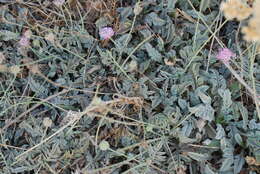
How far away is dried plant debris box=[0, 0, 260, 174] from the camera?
1.33 metres

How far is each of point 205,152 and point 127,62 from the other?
16.8 inches

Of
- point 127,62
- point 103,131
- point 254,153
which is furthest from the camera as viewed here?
point 127,62

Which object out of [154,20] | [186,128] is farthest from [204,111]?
[154,20]

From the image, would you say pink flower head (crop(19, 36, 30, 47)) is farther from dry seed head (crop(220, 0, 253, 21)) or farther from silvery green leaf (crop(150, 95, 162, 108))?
dry seed head (crop(220, 0, 253, 21))

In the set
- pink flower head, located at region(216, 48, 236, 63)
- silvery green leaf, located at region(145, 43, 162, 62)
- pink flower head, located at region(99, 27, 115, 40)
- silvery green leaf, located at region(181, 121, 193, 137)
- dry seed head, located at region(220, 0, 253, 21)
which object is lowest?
silvery green leaf, located at region(181, 121, 193, 137)

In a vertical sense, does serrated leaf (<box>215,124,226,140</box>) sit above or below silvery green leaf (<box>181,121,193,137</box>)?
above

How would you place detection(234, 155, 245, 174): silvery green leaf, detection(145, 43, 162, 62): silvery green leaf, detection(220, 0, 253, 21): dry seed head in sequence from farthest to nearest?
detection(145, 43, 162, 62): silvery green leaf, detection(234, 155, 245, 174): silvery green leaf, detection(220, 0, 253, 21): dry seed head

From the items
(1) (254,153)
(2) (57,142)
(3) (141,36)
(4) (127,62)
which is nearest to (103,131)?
(2) (57,142)

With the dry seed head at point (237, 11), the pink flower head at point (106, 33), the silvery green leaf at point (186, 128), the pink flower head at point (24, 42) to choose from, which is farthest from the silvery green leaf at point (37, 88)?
the dry seed head at point (237, 11)

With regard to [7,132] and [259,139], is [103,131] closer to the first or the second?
[7,132]

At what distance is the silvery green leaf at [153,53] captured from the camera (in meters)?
1.46

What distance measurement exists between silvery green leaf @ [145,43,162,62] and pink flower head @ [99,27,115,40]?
0.14 meters

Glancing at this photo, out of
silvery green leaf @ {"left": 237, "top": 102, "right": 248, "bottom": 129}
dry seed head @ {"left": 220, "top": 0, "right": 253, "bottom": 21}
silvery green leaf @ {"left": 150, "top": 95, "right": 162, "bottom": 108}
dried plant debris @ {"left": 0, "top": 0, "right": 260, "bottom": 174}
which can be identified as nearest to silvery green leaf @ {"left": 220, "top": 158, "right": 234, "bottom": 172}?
dried plant debris @ {"left": 0, "top": 0, "right": 260, "bottom": 174}

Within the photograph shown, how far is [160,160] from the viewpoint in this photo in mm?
1328
